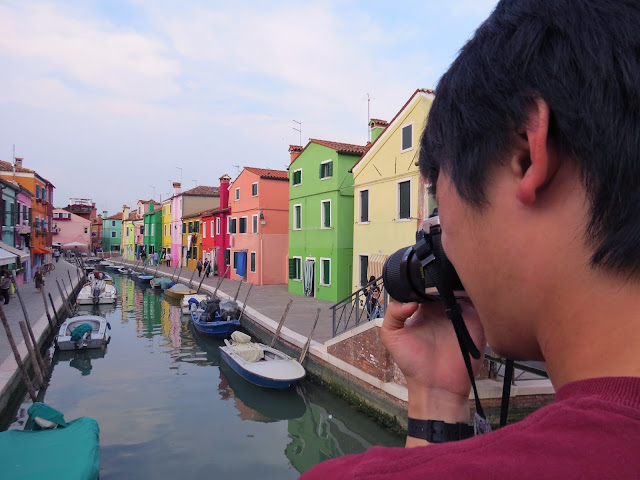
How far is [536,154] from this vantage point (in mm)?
598

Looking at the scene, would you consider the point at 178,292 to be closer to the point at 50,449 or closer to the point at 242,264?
the point at 242,264

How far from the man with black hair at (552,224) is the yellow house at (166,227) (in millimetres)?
49619

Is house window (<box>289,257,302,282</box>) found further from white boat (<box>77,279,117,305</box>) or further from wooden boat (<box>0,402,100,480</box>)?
wooden boat (<box>0,402,100,480</box>)

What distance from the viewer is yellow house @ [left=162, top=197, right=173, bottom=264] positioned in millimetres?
48647

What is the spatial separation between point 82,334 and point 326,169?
11.7 metres

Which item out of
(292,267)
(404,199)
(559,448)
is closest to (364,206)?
(404,199)

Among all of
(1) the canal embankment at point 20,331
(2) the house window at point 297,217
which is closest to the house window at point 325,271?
(2) the house window at point 297,217

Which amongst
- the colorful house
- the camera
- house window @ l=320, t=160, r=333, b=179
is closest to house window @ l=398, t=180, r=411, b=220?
house window @ l=320, t=160, r=333, b=179

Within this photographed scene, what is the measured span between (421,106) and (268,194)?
1549 centimetres

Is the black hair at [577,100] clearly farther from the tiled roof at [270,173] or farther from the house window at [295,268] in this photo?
the tiled roof at [270,173]

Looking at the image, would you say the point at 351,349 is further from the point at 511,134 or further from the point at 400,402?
the point at 511,134

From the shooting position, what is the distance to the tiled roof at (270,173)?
2760cm

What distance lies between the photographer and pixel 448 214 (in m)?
0.78

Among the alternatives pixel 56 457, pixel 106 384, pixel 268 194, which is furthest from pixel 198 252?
pixel 56 457
